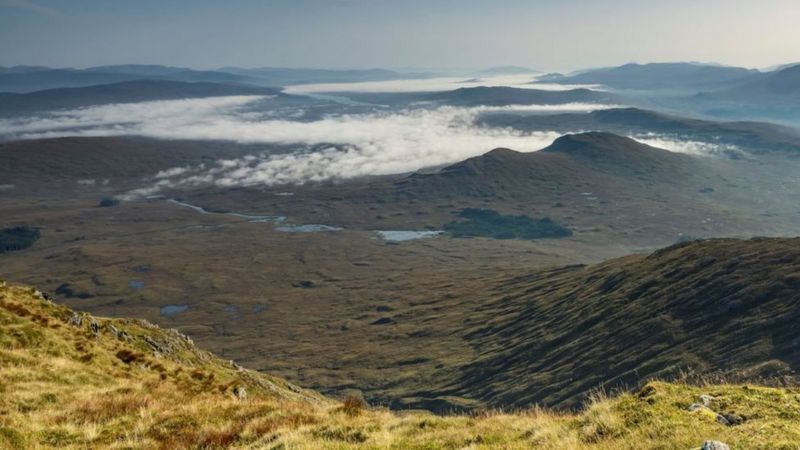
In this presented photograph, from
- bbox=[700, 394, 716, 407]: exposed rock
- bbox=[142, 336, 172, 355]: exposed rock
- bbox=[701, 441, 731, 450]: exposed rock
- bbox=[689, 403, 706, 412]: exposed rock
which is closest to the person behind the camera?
bbox=[701, 441, 731, 450]: exposed rock

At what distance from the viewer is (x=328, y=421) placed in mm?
22953

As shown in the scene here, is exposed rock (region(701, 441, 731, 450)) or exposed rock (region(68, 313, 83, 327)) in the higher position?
exposed rock (region(701, 441, 731, 450))

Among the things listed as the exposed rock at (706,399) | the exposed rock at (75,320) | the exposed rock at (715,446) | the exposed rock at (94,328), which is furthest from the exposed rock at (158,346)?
the exposed rock at (715,446)

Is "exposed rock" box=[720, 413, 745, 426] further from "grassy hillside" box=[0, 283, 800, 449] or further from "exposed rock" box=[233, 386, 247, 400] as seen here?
"exposed rock" box=[233, 386, 247, 400]

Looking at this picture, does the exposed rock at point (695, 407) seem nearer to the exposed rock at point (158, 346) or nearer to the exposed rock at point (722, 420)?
the exposed rock at point (722, 420)

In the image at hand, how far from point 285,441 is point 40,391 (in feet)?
51.5

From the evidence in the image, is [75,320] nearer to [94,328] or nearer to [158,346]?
[94,328]

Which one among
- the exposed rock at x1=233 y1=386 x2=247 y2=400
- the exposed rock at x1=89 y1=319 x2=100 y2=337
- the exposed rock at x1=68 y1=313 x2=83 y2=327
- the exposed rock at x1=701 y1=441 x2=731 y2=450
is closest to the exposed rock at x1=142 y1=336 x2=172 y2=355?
the exposed rock at x1=89 y1=319 x2=100 y2=337

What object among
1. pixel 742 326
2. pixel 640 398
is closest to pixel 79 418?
pixel 640 398

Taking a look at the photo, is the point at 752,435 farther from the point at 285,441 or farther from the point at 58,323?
the point at 58,323

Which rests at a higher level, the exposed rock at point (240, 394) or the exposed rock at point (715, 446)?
the exposed rock at point (715, 446)

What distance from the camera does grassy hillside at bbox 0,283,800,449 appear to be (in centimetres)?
1747

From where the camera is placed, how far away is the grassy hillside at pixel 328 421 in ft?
57.3

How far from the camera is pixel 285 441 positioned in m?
19.5
